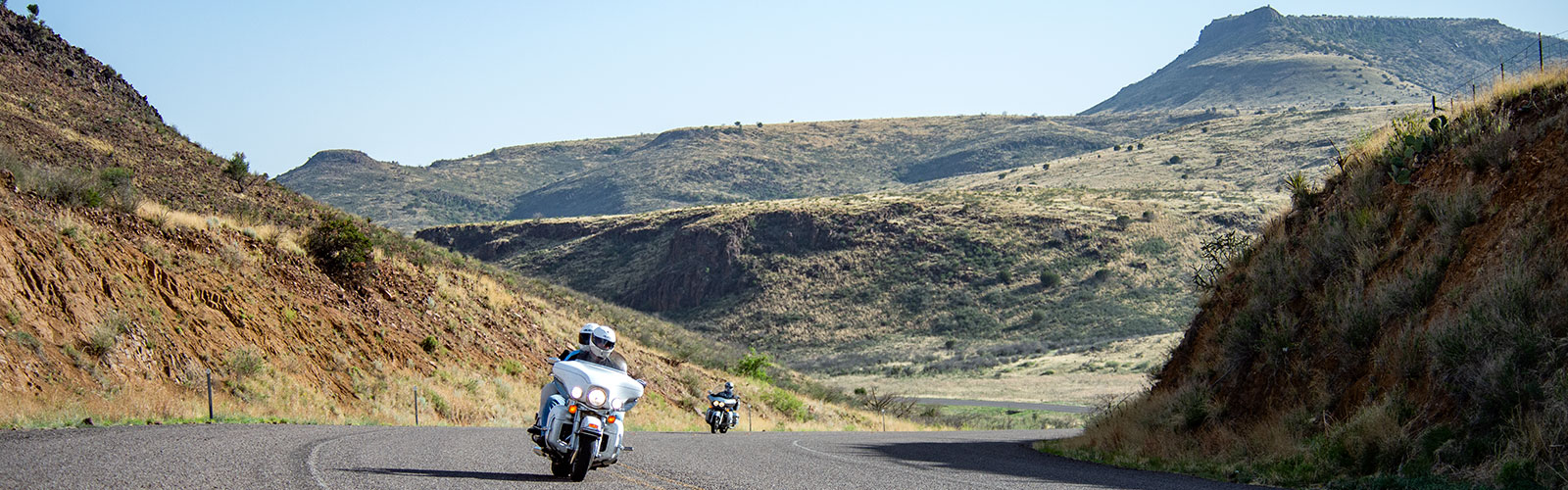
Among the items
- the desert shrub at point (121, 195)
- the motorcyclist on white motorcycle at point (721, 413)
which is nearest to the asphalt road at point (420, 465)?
the motorcyclist on white motorcycle at point (721, 413)

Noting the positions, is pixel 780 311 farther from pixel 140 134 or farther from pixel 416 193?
pixel 416 193

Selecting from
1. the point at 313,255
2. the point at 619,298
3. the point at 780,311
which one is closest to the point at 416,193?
the point at 619,298

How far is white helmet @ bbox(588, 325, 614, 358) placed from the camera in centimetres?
1013

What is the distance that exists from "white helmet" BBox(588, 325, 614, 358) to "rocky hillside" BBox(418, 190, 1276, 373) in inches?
2128

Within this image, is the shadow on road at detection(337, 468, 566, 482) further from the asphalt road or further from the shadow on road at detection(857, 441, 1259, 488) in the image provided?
the shadow on road at detection(857, 441, 1259, 488)

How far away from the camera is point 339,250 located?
27219 millimetres

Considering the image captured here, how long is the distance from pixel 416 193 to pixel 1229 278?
14659cm

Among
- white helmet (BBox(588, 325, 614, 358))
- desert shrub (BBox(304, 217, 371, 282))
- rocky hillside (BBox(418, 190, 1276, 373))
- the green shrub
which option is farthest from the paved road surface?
white helmet (BBox(588, 325, 614, 358))

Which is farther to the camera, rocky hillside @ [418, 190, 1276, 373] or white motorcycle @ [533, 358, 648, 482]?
rocky hillside @ [418, 190, 1276, 373]

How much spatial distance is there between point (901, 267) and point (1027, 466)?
63.7 metres

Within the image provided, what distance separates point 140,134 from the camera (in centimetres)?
3494

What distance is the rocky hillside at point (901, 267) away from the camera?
68.1m

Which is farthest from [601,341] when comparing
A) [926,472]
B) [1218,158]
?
[1218,158]

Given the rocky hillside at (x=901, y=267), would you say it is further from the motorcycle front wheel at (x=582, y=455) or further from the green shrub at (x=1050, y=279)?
the motorcycle front wheel at (x=582, y=455)
